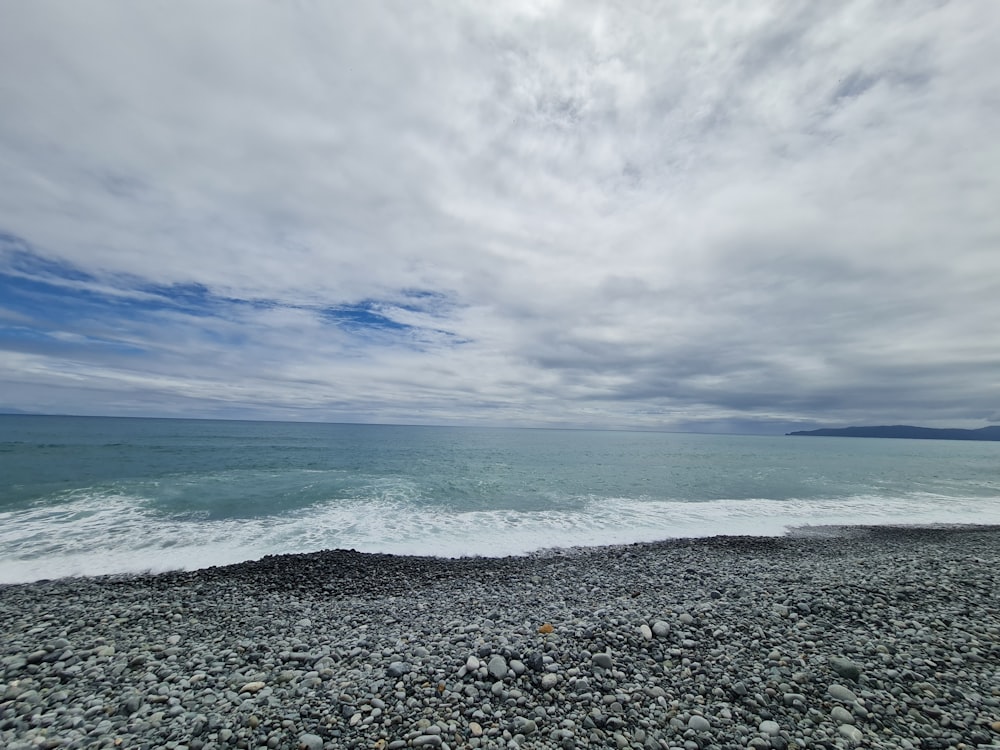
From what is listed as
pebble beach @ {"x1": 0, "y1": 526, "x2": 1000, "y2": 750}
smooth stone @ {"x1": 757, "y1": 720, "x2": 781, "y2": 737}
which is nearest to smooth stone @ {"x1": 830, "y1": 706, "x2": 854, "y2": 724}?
pebble beach @ {"x1": 0, "y1": 526, "x2": 1000, "y2": 750}

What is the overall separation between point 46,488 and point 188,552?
1867cm

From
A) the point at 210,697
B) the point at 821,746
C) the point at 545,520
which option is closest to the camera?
the point at 821,746

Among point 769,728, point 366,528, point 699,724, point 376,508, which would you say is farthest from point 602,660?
point 376,508

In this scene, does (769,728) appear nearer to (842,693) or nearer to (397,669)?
(842,693)

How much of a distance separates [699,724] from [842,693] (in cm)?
191

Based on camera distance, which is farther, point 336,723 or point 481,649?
point 481,649

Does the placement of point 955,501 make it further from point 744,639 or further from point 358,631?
point 358,631

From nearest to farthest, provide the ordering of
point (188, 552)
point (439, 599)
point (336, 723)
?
point (336, 723) → point (439, 599) → point (188, 552)

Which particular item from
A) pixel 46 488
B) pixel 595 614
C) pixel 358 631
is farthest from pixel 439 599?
pixel 46 488

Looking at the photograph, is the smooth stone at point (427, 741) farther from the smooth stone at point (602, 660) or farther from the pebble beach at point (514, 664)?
the smooth stone at point (602, 660)

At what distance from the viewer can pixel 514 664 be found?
5984 millimetres

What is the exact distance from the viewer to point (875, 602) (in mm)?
7879

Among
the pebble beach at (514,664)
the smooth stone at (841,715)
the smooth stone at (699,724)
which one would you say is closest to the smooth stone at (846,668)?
the pebble beach at (514,664)

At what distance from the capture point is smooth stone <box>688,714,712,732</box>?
473 cm
